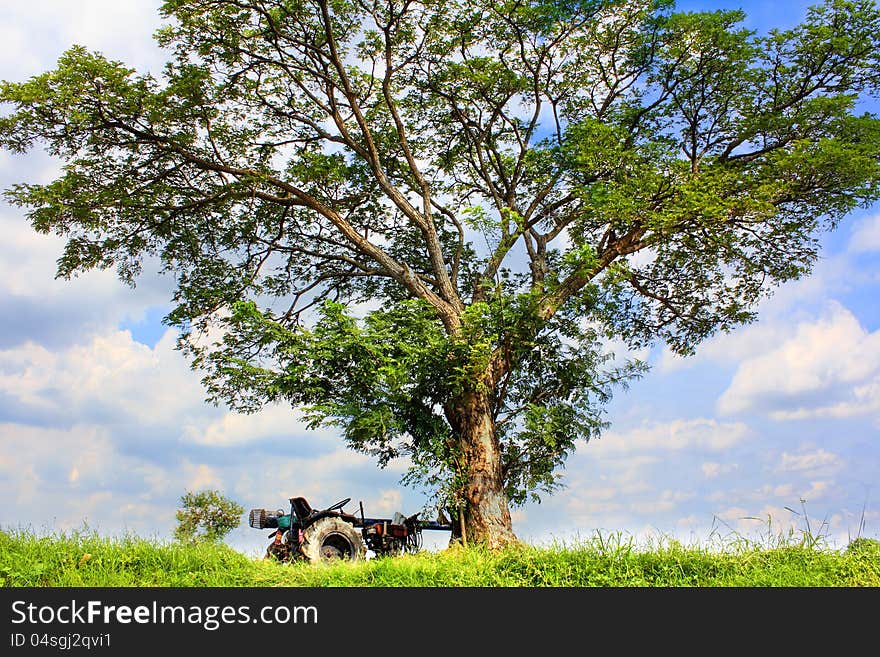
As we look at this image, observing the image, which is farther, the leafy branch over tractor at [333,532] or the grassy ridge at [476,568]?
the leafy branch over tractor at [333,532]

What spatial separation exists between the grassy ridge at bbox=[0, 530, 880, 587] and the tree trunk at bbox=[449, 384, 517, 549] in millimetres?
3164

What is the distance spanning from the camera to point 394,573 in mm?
9047

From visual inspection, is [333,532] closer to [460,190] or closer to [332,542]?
[332,542]

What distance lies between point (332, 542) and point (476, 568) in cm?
389

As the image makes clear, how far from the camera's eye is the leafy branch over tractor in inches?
480

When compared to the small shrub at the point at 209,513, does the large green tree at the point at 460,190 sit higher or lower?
higher

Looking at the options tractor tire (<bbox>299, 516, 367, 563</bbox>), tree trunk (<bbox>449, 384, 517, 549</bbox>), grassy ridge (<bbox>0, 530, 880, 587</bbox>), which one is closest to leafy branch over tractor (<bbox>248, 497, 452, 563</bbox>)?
tractor tire (<bbox>299, 516, 367, 563</bbox>)

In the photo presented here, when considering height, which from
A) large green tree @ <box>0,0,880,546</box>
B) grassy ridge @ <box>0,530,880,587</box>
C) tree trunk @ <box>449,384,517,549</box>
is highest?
large green tree @ <box>0,0,880,546</box>

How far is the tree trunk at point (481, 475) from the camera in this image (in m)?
12.9

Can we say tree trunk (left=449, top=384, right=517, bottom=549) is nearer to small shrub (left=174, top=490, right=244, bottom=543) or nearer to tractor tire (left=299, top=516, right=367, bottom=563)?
tractor tire (left=299, top=516, right=367, bottom=563)

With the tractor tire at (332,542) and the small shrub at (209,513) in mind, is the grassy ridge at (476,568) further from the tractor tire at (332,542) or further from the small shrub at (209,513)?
the small shrub at (209,513)

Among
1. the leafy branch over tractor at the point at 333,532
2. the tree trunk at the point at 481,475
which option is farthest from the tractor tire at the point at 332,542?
the tree trunk at the point at 481,475

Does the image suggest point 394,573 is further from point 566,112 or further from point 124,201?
point 566,112

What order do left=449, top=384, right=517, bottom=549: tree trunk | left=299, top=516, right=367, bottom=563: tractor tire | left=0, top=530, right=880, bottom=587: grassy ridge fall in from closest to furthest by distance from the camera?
1. left=0, top=530, right=880, bottom=587: grassy ridge
2. left=299, top=516, right=367, bottom=563: tractor tire
3. left=449, top=384, right=517, bottom=549: tree trunk
